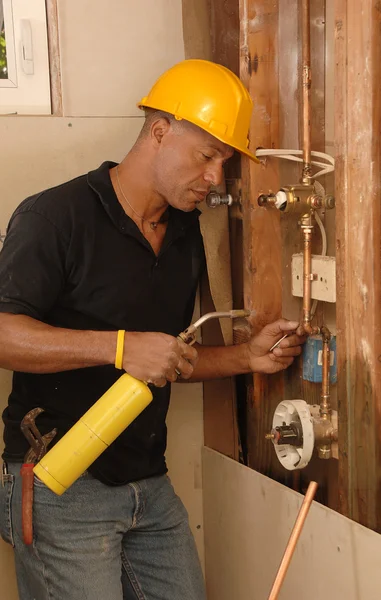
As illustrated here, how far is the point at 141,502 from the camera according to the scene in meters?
1.71

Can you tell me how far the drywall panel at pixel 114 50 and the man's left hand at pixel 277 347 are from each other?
2.29 feet

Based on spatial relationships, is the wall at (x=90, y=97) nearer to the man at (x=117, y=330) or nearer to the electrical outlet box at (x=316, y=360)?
the man at (x=117, y=330)

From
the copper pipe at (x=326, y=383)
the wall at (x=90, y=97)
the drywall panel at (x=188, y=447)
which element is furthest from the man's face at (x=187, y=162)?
the drywall panel at (x=188, y=447)

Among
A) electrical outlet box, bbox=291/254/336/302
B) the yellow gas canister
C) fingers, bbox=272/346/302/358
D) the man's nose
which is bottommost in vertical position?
the yellow gas canister

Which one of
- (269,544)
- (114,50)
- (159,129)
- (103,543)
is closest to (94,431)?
(103,543)

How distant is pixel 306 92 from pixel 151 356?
2.24 feet

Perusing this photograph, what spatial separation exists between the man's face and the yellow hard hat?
0.03 meters

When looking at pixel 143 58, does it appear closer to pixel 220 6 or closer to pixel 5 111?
pixel 220 6

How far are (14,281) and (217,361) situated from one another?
59 cm

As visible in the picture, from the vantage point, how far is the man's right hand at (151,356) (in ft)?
4.76

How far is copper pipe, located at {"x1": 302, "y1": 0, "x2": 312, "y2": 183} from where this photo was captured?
1.62 metres

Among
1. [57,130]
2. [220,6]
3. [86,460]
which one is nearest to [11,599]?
[86,460]

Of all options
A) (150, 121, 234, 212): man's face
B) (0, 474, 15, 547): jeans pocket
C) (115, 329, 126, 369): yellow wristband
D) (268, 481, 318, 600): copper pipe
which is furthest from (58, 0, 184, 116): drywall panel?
(268, 481, 318, 600): copper pipe

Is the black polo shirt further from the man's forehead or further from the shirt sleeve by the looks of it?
the man's forehead
